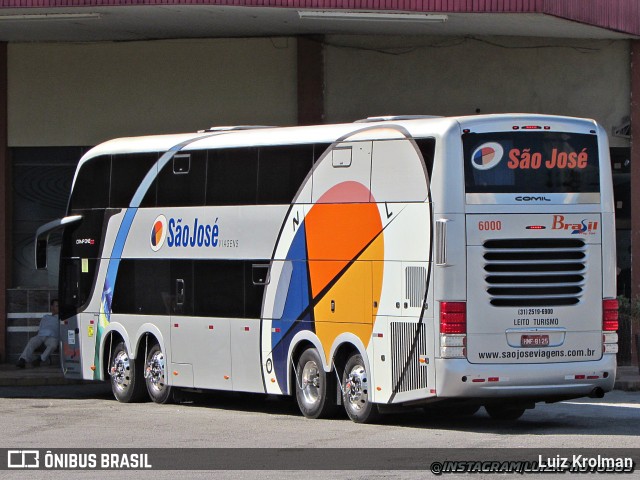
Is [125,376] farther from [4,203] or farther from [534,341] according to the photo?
[4,203]

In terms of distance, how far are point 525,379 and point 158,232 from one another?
6862 millimetres

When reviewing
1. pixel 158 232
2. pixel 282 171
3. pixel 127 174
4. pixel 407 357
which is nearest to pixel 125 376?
pixel 158 232

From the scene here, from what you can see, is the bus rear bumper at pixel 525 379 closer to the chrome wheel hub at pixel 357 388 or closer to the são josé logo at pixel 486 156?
the chrome wheel hub at pixel 357 388

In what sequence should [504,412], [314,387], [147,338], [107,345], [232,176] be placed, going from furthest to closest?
[107,345] < [147,338] < [232,176] < [314,387] < [504,412]

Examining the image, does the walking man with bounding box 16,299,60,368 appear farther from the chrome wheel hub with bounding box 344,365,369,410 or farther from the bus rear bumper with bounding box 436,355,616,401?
the bus rear bumper with bounding box 436,355,616,401

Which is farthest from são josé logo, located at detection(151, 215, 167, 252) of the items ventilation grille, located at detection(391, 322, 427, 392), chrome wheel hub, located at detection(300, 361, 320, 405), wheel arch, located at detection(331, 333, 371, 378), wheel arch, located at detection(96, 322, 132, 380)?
ventilation grille, located at detection(391, 322, 427, 392)

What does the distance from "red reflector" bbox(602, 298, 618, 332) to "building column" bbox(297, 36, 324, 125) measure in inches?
442

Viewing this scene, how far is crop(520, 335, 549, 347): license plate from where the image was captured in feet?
55.0

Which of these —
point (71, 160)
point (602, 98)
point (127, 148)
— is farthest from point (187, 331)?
point (602, 98)

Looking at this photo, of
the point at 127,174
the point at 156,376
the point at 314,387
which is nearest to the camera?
the point at 314,387

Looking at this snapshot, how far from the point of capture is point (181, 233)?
68.4 feet

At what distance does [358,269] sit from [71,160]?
12.8m

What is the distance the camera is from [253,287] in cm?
1958

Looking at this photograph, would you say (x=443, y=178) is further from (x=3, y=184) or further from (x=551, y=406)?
(x=3, y=184)
